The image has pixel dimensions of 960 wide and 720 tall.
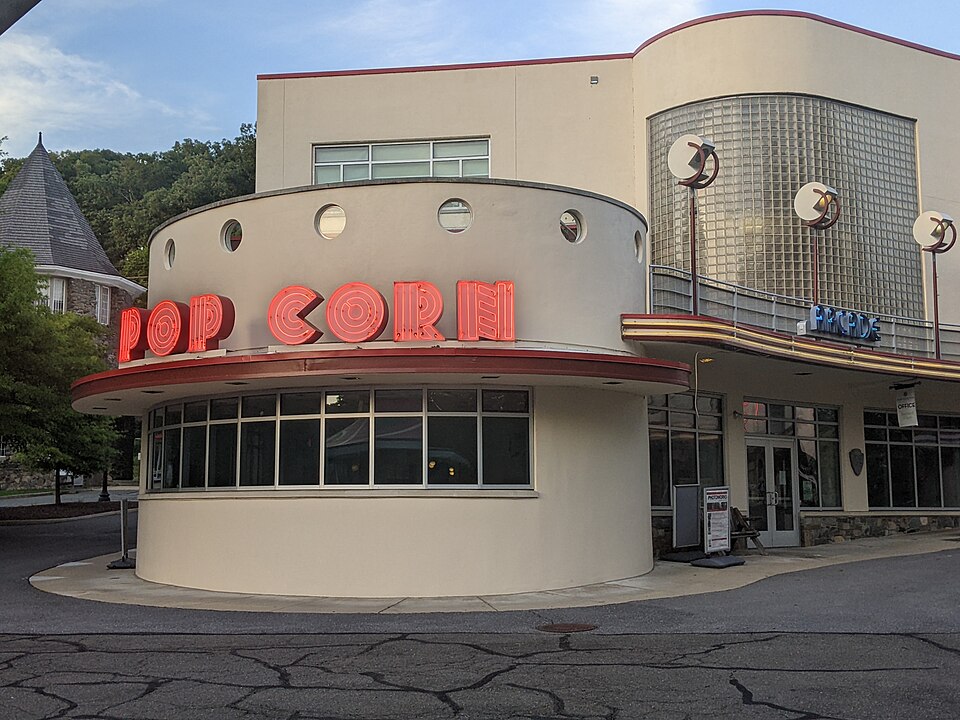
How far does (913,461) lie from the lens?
80.2ft

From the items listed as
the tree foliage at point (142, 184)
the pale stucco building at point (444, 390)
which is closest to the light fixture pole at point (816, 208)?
the pale stucco building at point (444, 390)

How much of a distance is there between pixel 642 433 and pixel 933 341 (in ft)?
38.0

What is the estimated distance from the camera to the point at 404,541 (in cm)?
1402

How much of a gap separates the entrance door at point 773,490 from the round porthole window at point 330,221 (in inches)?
405

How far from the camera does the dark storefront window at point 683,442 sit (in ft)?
62.0

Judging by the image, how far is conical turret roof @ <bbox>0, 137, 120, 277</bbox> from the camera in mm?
48000

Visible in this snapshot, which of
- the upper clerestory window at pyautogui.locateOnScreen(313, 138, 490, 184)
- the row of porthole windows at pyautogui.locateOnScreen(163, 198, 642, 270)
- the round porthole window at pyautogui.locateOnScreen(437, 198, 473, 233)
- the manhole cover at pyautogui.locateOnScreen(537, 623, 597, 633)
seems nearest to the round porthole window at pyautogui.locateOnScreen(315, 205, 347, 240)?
the row of porthole windows at pyautogui.locateOnScreen(163, 198, 642, 270)

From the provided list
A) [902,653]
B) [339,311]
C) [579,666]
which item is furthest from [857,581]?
[339,311]

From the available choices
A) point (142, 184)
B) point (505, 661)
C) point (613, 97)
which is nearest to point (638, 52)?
point (613, 97)

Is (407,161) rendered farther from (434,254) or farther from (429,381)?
(429,381)

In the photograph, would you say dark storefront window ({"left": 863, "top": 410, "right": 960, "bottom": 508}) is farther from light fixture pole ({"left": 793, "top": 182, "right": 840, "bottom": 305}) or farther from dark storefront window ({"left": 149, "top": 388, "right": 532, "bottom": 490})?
dark storefront window ({"left": 149, "top": 388, "right": 532, "bottom": 490})

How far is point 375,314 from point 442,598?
12.9 feet

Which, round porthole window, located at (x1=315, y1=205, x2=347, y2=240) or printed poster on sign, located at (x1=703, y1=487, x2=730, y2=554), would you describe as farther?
printed poster on sign, located at (x1=703, y1=487, x2=730, y2=554)

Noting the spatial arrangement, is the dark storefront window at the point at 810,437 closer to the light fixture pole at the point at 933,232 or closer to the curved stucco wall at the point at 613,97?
the light fixture pole at the point at 933,232
